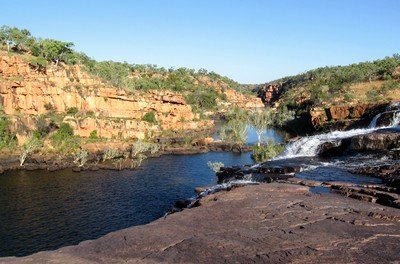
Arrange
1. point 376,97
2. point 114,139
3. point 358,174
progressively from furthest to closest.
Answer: point 376,97 → point 114,139 → point 358,174

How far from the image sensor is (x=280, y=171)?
3397cm

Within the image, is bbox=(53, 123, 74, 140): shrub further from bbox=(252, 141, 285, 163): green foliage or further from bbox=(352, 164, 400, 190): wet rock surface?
bbox=(352, 164, 400, 190): wet rock surface

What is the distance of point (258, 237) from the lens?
13984 millimetres

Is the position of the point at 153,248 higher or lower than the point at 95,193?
higher

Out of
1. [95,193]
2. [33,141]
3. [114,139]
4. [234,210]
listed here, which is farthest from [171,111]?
[234,210]

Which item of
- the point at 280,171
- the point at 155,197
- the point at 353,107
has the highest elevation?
the point at 353,107

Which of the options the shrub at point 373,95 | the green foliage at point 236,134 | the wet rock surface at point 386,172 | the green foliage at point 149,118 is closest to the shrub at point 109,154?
the green foliage at point 149,118

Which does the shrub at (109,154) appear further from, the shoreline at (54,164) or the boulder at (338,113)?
the boulder at (338,113)

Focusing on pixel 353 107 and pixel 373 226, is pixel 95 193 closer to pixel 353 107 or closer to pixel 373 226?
pixel 373 226

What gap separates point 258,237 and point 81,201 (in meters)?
33.0

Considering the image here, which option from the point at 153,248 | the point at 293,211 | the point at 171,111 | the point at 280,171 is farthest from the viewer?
the point at 171,111

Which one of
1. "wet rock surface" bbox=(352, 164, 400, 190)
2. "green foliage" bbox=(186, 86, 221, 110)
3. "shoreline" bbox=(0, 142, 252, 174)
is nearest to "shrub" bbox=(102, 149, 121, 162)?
"shoreline" bbox=(0, 142, 252, 174)

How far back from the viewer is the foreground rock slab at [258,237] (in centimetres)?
1214

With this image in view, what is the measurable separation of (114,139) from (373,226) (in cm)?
6891
